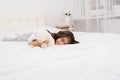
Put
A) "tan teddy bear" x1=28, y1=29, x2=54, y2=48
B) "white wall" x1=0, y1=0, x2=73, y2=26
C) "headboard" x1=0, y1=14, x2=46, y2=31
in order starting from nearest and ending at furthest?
"tan teddy bear" x1=28, y1=29, x2=54, y2=48, "headboard" x1=0, y1=14, x2=46, y2=31, "white wall" x1=0, y1=0, x2=73, y2=26

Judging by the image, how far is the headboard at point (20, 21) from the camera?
2977mm

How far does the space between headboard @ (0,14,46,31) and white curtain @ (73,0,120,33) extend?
62 cm

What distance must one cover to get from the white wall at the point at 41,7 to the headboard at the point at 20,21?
9 centimetres

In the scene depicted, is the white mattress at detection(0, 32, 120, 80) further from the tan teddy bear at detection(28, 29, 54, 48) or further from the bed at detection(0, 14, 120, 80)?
the tan teddy bear at detection(28, 29, 54, 48)

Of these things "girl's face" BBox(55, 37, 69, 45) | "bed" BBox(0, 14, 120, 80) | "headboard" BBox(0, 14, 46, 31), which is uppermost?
"headboard" BBox(0, 14, 46, 31)

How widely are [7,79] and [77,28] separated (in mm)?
2698

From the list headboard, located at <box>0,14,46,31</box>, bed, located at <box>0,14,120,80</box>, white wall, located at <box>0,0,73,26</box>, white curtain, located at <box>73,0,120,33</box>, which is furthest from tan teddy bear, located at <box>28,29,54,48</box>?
white curtain, located at <box>73,0,120,33</box>

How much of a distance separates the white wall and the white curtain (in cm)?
25

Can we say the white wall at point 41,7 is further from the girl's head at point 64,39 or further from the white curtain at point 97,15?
the girl's head at point 64,39

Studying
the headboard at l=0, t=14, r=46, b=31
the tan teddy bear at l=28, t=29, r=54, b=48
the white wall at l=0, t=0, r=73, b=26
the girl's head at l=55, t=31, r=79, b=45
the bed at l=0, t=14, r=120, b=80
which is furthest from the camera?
the white wall at l=0, t=0, r=73, b=26

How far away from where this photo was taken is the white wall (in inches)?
122

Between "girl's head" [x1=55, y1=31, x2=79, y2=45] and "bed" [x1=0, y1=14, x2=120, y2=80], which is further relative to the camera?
"girl's head" [x1=55, y1=31, x2=79, y2=45]

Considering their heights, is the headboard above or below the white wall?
Answer: below

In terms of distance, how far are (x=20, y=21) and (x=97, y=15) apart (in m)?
1.19
